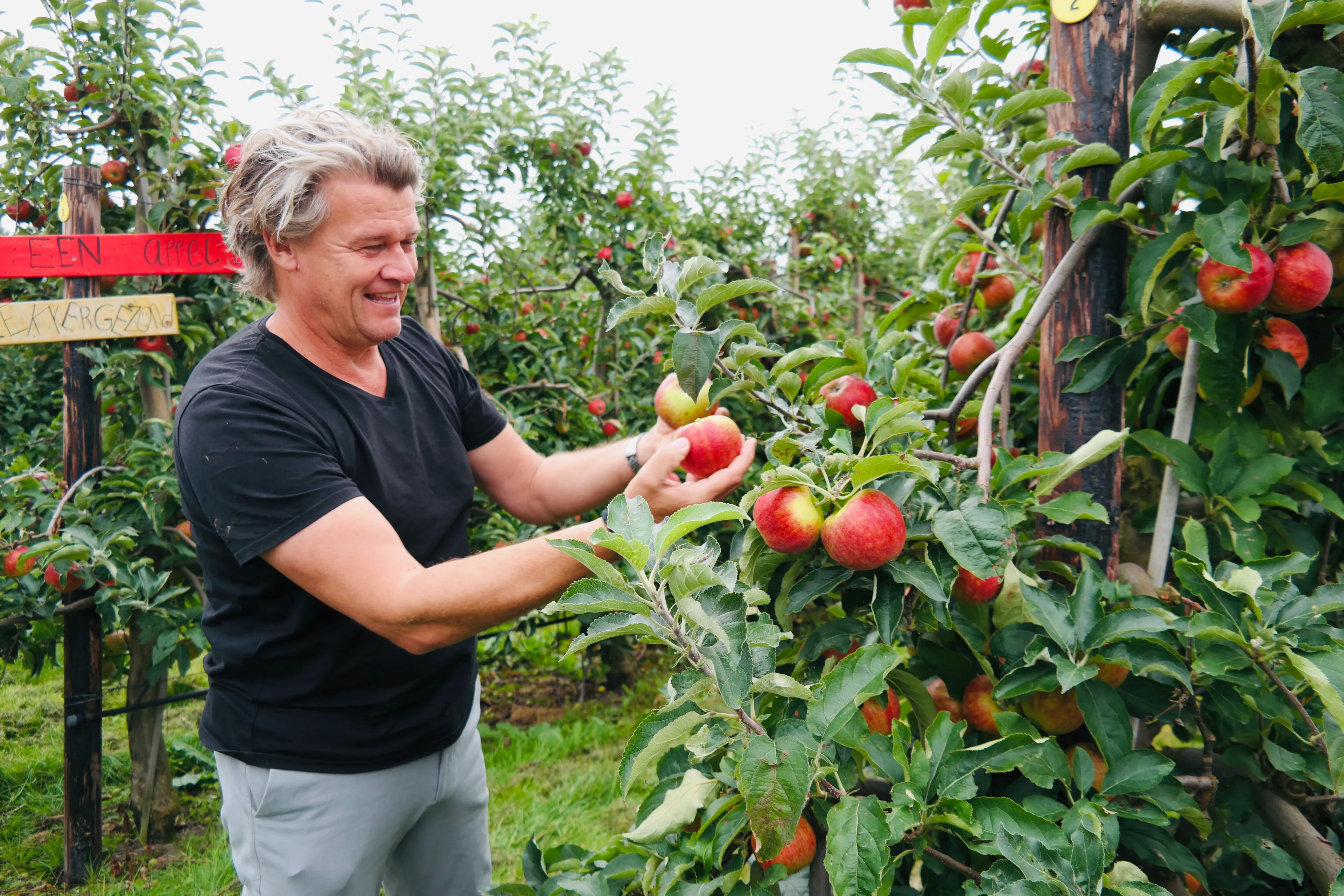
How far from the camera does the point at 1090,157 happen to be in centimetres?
132

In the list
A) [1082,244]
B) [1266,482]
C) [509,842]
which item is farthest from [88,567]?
[1266,482]

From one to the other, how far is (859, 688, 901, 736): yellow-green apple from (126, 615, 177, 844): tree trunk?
2554 mm

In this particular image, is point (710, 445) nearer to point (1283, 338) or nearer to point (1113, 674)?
point (1113, 674)

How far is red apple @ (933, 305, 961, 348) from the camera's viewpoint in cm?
186

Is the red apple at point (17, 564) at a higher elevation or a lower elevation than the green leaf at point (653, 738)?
lower

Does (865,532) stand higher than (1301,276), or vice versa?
(1301,276)

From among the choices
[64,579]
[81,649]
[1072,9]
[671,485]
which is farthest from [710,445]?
→ [81,649]

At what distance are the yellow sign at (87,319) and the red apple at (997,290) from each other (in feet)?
7.18

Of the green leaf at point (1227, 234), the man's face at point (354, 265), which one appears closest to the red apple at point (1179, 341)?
the green leaf at point (1227, 234)

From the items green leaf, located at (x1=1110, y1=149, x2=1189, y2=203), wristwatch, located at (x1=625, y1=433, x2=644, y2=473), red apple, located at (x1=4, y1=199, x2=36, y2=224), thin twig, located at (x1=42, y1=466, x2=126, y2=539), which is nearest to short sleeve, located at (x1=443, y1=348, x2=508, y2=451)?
wristwatch, located at (x1=625, y1=433, x2=644, y2=473)

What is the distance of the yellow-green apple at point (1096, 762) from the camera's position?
4.02 ft

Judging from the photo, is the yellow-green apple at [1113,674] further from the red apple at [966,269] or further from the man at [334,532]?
the red apple at [966,269]

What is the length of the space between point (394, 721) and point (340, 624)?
0.69 ft

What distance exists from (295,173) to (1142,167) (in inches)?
50.5
